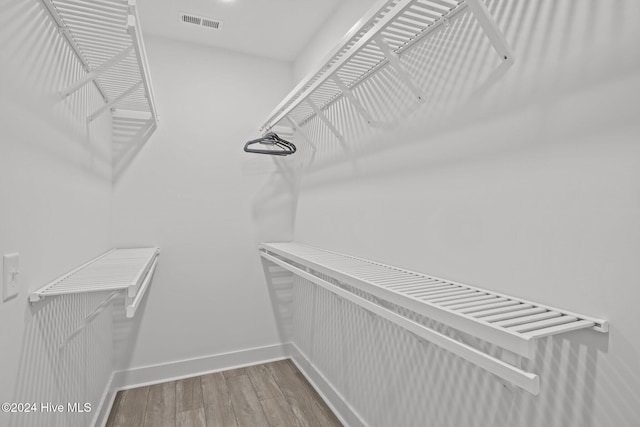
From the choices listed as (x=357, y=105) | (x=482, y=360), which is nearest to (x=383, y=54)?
(x=357, y=105)

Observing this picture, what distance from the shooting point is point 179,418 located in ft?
6.29

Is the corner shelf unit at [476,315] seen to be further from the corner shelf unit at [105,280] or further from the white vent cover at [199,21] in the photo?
the white vent cover at [199,21]

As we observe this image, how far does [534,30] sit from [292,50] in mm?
1951

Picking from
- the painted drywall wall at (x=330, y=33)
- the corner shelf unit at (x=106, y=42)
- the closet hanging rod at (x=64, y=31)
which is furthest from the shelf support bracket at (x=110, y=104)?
the painted drywall wall at (x=330, y=33)

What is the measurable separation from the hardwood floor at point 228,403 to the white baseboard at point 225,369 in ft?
0.14

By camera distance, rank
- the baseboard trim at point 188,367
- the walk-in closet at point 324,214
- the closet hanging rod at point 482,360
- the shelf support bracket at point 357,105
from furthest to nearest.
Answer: the baseboard trim at point 188,367 → the shelf support bracket at point 357,105 → the walk-in closet at point 324,214 → the closet hanging rod at point 482,360

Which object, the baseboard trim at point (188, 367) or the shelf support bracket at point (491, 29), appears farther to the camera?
the baseboard trim at point (188, 367)

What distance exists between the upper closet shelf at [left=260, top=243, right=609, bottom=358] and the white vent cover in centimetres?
178

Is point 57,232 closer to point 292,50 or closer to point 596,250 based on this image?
point 596,250

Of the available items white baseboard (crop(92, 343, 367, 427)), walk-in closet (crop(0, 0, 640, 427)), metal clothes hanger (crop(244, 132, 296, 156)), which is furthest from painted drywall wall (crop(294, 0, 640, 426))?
metal clothes hanger (crop(244, 132, 296, 156))

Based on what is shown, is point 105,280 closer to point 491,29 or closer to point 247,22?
point 491,29

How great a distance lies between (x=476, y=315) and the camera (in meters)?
0.79

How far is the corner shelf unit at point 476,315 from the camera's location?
0.66 m

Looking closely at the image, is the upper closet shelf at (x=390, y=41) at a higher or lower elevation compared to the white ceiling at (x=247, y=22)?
lower
